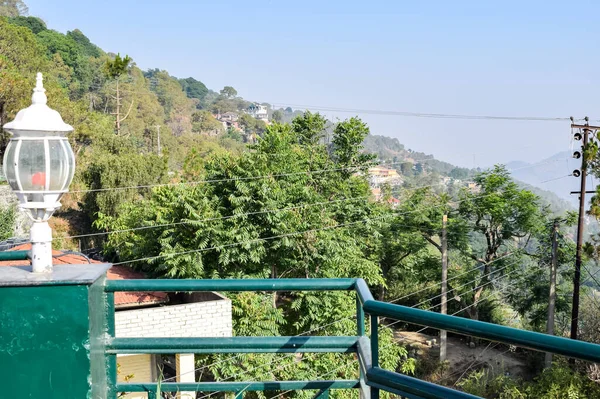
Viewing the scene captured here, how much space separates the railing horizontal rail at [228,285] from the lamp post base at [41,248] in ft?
0.60

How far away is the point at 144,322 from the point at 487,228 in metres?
14.0

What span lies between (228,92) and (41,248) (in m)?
108

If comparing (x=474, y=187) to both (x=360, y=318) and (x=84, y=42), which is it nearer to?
(x=360, y=318)

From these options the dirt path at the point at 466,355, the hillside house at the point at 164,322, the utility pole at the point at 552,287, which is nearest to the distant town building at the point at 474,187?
the dirt path at the point at 466,355

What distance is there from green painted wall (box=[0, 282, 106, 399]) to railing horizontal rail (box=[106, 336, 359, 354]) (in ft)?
0.62

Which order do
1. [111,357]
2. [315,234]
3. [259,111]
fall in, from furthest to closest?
[259,111]
[315,234]
[111,357]

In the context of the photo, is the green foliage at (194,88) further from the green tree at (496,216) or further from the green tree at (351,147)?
the green tree at (496,216)

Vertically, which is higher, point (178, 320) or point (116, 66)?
point (116, 66)

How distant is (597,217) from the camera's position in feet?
41.4

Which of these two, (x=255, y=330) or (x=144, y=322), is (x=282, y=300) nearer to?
(x=255, y=330)

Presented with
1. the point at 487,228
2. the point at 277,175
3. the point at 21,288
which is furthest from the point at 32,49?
the point at 21,288

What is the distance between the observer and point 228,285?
65.0 inches

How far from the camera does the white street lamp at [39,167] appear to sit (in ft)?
5.35

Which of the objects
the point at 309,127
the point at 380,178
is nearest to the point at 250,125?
the point at 380,178
